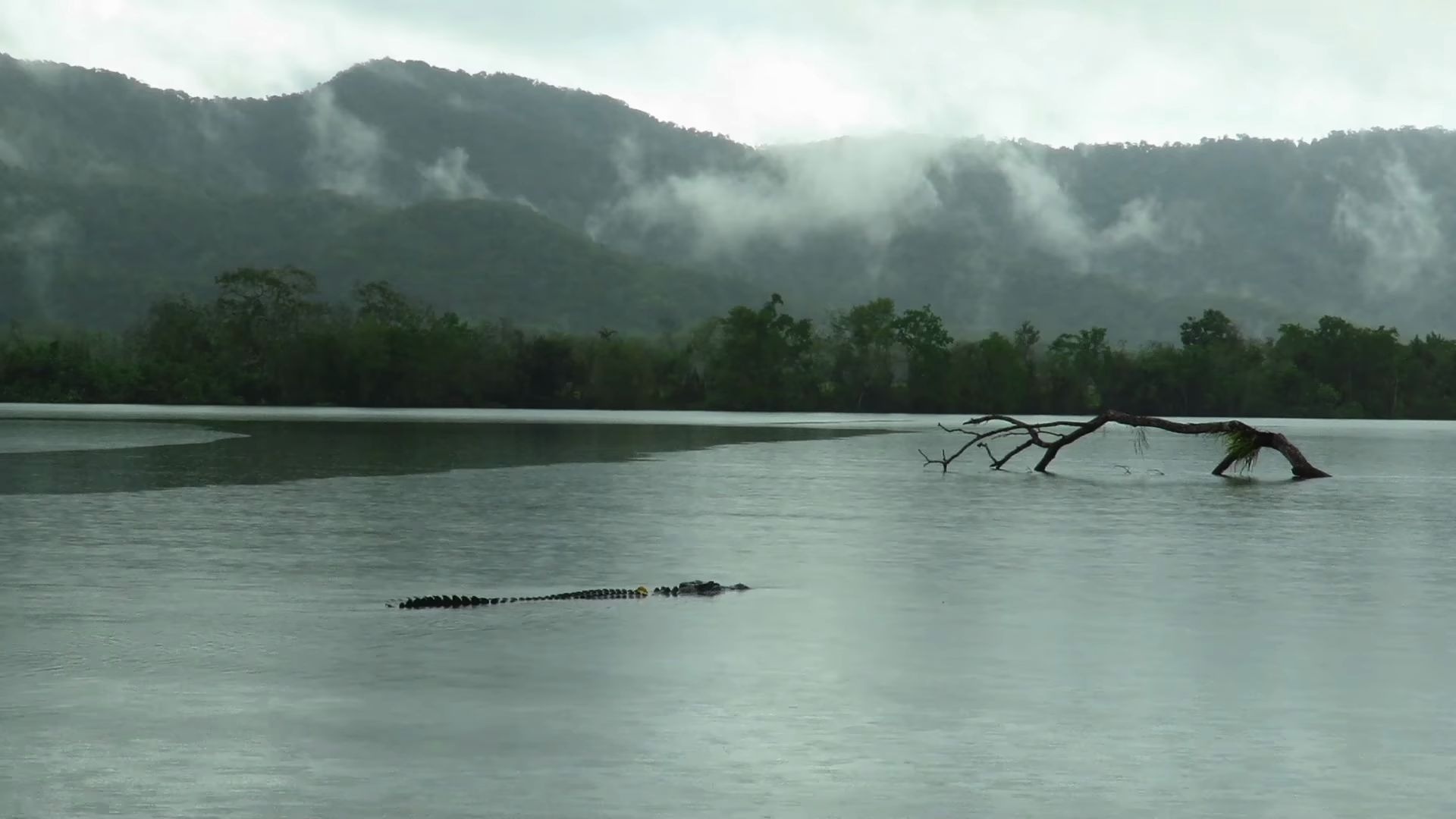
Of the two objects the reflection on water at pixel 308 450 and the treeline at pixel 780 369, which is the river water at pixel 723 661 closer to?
the reflection on water at pixel 308 450

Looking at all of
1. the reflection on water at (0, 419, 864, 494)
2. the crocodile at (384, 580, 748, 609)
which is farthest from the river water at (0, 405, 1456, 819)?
the reflection on water at (0, 419, 864, 494)

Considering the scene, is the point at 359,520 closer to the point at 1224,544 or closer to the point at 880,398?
the point at 1224,544

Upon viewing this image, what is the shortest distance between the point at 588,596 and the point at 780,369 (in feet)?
379

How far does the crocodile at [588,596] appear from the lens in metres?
14.0

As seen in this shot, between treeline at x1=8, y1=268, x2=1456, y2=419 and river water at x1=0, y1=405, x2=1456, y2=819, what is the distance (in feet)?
326

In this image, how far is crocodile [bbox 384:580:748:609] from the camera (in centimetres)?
1398

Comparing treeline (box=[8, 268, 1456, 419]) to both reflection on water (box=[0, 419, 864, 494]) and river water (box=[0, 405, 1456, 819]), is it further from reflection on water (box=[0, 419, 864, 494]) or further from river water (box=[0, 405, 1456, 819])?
river water (box=[0, 405, 1456, 819])

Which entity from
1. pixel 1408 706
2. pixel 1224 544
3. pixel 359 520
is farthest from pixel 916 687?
pixel 359 520

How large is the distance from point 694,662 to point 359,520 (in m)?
12.6

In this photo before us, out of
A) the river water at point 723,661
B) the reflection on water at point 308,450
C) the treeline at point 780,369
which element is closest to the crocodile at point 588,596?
the river water at point 723,661

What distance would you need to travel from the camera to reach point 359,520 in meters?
23.0

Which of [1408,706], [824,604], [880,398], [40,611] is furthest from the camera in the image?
[880,398]

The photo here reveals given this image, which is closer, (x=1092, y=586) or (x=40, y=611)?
(x=40, y=611)

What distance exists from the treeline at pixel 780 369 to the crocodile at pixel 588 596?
110 m
